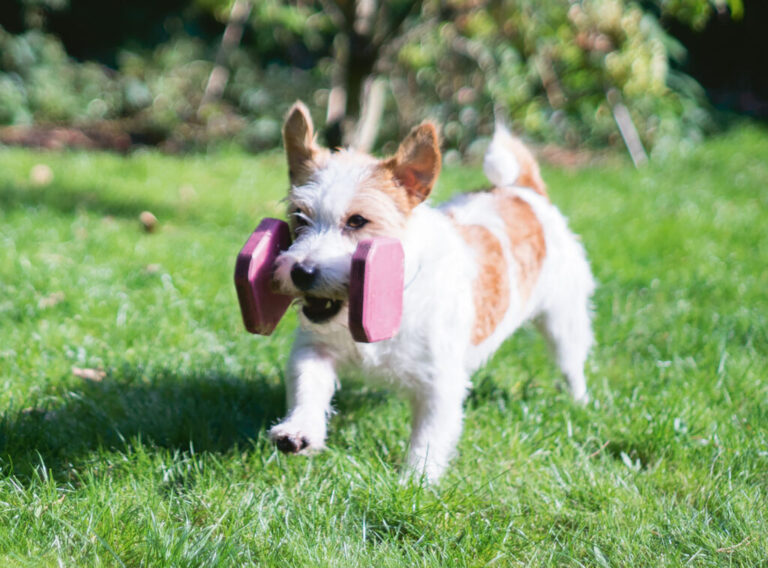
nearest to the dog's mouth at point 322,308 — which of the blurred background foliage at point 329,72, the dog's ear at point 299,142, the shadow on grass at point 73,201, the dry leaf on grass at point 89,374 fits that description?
the dog's ear at point 299,142

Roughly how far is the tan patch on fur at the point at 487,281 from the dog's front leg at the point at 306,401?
0.64 meters

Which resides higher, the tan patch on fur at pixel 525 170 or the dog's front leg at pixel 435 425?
the tan patch on fur at pixel 525 170

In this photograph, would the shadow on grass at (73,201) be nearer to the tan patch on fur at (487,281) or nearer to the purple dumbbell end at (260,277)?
the tan patch on fur at (487,281)

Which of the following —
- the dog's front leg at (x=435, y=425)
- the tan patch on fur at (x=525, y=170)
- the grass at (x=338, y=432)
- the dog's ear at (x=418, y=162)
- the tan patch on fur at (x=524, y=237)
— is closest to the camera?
the grass at (x=338, y=432)

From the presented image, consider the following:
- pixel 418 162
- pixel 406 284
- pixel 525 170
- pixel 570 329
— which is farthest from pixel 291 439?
pixel 525 170

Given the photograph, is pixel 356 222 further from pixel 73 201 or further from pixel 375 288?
pixel 73 201

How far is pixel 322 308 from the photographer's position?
259cm

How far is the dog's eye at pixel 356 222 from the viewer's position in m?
2.65

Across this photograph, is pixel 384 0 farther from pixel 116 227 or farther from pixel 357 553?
pixel 357 553

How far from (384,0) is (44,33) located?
650 centimetres

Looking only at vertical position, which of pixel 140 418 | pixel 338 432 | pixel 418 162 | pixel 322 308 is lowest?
pixel 338 432

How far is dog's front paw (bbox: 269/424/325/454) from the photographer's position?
8.16 ft

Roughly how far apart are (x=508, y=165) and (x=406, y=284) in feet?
4.47

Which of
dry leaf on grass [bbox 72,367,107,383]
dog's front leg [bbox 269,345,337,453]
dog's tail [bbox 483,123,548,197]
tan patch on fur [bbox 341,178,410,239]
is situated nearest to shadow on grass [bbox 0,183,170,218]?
dry leaf on grass [bbox 72,367,107,383]
